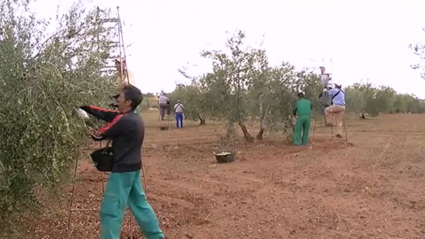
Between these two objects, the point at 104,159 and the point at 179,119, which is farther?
the point at 179,119

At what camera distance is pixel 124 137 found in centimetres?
595

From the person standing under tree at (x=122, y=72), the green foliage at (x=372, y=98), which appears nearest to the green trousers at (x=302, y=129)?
the person standing under tree at (x=122, y=72)

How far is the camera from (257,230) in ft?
24.6

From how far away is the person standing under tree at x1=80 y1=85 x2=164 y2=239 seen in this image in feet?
19.2

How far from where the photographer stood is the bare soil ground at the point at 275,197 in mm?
7441

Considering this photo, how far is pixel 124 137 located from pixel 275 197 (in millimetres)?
4140

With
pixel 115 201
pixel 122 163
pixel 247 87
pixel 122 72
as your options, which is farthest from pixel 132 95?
pixel 247 87

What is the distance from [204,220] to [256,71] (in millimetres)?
10070

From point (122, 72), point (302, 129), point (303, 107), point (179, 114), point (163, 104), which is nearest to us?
point (122, 72)

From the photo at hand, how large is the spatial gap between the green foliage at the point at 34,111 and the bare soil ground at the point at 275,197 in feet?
1.87

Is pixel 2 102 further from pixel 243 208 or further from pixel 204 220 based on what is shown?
pixel 243 208

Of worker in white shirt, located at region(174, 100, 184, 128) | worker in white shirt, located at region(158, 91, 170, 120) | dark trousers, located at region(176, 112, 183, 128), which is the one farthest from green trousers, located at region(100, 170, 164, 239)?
worker in white shirt, located at region(158, 91, 170, 120)

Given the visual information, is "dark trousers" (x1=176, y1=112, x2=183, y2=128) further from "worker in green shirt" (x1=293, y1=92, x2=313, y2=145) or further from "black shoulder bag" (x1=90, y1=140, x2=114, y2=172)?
"black shoulder bag" (x1=90, y1=140, x2=114, y2=172)

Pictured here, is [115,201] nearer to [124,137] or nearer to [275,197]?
[124,137]
